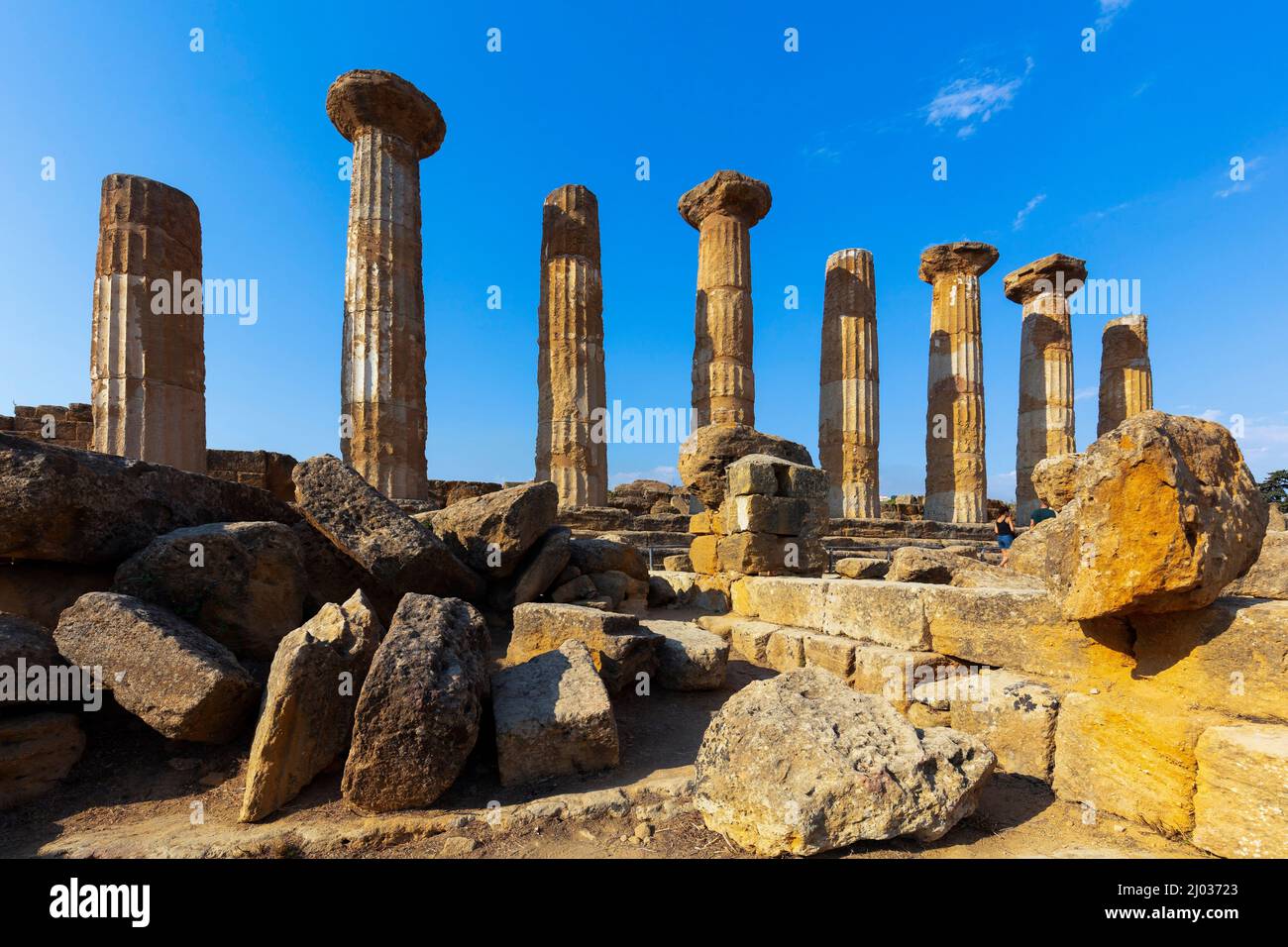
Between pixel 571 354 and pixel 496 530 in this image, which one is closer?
pixel 496 530

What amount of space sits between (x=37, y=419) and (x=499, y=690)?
42.4 feet

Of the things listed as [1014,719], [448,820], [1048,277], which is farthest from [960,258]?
[448,820]

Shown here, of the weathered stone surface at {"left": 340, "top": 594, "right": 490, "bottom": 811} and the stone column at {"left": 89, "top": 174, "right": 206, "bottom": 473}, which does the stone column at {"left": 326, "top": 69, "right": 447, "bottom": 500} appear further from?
the weathered stone surface at {"left": 340, "top": 594, "right": 490, "bottom": 811}

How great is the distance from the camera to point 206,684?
10.8 ft

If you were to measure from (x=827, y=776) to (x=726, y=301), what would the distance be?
13217mm

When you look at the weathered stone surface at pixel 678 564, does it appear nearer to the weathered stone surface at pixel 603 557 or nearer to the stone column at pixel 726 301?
the weathered stone surface at pixel 603 557

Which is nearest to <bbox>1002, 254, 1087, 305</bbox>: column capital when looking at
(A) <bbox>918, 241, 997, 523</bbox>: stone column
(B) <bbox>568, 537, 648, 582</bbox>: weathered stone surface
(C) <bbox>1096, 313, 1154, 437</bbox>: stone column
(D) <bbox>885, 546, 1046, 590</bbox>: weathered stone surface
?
(A) <bbox>918, 241, 997, 523</bbox>: stone column

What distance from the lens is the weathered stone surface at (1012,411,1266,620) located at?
240 centimetres

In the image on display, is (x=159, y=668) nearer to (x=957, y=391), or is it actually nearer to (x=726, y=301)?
(x=726, y=301)

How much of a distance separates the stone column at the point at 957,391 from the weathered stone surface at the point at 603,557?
40.9ft

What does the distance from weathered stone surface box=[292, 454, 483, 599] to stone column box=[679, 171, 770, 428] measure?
33.4ft

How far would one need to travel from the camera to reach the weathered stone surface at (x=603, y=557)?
667 cm

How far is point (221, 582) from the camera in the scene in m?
4.11

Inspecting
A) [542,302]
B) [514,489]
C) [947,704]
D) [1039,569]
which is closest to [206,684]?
[514,489]
